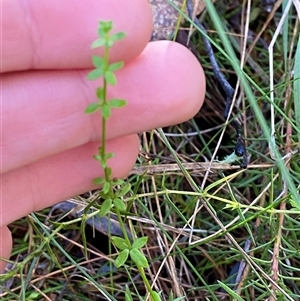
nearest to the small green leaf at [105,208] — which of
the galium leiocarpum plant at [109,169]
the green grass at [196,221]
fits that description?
the galium leiocarpum plant at [109,169]

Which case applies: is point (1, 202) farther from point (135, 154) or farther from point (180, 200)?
point (180, 200)

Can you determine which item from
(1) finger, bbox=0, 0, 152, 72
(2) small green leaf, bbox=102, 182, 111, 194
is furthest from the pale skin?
(2) small green leaf, bbox=102, 182, 111, 194

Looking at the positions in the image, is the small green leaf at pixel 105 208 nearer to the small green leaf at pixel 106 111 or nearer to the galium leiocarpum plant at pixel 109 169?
the galium leiocarpum plant at pixel 109 169

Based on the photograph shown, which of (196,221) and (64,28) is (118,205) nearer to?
(64,28)

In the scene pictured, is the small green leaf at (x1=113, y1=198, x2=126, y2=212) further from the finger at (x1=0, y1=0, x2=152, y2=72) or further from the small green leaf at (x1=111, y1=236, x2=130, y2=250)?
the finger at (x1=0, y1=0, x2=152, y2=72)

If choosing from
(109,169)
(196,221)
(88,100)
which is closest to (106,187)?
(109,169)

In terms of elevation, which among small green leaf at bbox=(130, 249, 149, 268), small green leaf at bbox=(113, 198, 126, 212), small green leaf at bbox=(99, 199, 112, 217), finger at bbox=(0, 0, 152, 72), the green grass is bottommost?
the green grass
